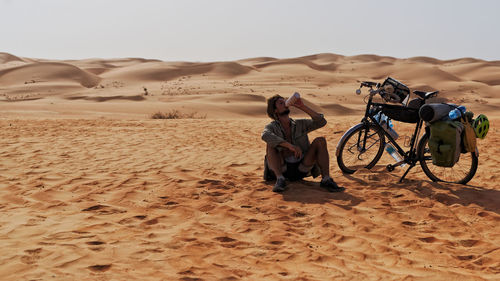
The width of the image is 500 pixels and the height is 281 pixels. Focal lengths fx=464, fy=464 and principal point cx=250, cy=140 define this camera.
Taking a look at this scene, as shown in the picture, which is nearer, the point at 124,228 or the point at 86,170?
the point at 124,228

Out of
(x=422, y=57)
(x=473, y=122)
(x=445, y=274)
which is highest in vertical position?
(x=422, y=57)

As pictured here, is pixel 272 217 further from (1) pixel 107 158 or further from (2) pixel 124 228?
(1) pixel 107 158

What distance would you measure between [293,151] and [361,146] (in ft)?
5.31

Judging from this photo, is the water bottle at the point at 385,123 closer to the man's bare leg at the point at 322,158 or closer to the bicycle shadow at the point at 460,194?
the bicycle shadow at the point at 460,194

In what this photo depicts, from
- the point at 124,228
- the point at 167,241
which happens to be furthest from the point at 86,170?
the point at 167,241

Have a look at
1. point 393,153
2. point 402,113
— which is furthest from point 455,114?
point 393,153

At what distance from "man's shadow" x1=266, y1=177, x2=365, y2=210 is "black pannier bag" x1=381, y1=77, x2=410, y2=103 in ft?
4.65

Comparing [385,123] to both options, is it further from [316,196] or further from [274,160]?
[274,160]

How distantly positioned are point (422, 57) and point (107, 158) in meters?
83.6

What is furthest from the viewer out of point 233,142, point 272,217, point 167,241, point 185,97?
point 185,97

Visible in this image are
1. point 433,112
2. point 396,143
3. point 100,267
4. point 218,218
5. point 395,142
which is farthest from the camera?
point 396,143

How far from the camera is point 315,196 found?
5535 mm

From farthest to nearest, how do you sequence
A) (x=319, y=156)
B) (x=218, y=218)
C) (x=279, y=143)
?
(x=319, y=156) → (x=279, y=143) → (x=218, y=218)

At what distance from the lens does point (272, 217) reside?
15.8ft
